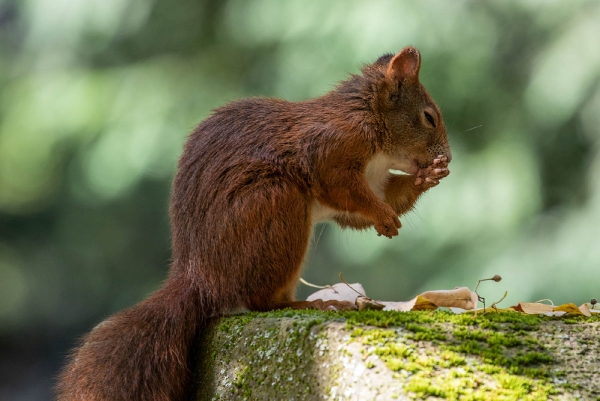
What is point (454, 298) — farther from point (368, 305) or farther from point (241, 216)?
point (241, 216)

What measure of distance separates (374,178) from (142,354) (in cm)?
106

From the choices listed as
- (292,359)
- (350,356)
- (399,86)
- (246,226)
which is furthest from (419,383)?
(399,86)

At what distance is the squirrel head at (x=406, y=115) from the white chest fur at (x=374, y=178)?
3 centimetres

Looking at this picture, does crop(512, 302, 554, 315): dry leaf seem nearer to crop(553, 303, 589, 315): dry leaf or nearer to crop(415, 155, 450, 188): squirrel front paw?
crop(553, 303, 589, 315): dry leaf

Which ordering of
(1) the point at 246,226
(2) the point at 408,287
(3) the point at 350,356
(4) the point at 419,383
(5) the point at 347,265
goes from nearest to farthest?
(4) the point at 419,383, (3) the point at 350,356, (1) the point at 246,226, (2) the point at 408,287, (5) the point at 347,265

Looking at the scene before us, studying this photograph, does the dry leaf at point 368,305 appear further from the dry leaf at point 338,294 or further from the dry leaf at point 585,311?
the dry leaf at point 585,311

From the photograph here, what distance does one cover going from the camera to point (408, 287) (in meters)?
3.84

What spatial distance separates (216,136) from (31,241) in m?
2.84

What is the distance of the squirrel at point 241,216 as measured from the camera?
67.2 inches

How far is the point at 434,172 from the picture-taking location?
2217 millimetres

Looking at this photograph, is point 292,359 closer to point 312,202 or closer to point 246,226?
point 246,226

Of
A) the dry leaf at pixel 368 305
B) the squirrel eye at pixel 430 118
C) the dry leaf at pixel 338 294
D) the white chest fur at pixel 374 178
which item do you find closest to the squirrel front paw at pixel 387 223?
the white chest fur at pixel 374 178

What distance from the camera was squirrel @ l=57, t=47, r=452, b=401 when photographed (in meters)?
1.71

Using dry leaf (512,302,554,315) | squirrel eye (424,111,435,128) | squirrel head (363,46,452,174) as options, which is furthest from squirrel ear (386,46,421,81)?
→ dry leaf (512,302,554,315)
